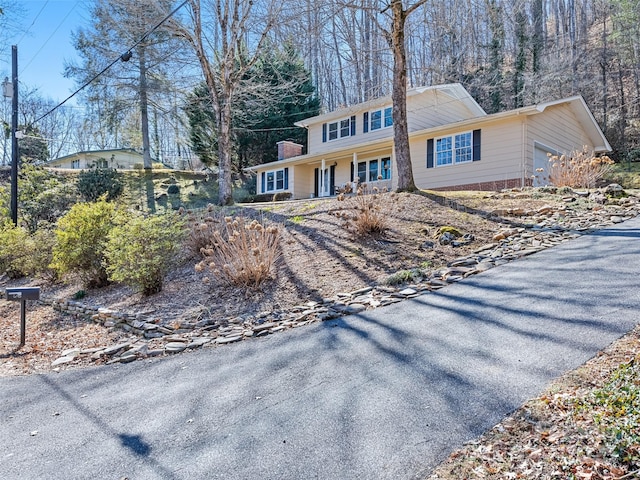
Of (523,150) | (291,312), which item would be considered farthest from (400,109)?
(291,312)

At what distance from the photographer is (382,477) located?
6.76 ft

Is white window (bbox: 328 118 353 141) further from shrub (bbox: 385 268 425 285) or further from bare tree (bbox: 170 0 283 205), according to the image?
shrub (bbox: 385 268 425 285)

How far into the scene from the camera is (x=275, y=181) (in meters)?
21.5

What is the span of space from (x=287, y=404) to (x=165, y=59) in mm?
15851

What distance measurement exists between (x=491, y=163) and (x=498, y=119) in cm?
144

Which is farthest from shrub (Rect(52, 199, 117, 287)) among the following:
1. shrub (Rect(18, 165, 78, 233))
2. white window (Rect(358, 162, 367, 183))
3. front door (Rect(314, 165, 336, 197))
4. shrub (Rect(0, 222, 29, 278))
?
front door (Rect(314, 165, 336, 197))

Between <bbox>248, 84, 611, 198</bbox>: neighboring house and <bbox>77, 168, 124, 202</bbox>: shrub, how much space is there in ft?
23.3

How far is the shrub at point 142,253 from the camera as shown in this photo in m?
6.09

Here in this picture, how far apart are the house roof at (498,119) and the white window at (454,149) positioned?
0.37 metres

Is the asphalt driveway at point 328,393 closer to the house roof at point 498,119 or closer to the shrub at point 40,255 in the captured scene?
the shrub at point 40,255

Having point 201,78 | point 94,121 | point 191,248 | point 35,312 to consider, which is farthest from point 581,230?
point 94,121

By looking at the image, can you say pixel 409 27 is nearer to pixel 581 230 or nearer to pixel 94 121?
pixel 581 230

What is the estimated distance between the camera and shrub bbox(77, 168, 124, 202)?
1834cm

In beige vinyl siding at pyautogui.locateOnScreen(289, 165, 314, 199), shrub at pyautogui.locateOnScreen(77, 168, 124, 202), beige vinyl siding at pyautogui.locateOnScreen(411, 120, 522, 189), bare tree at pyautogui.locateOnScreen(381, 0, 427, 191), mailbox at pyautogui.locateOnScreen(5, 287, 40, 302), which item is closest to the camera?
mailbox at pyautogui.locateOnScreen(5, 287, 40, 302)
